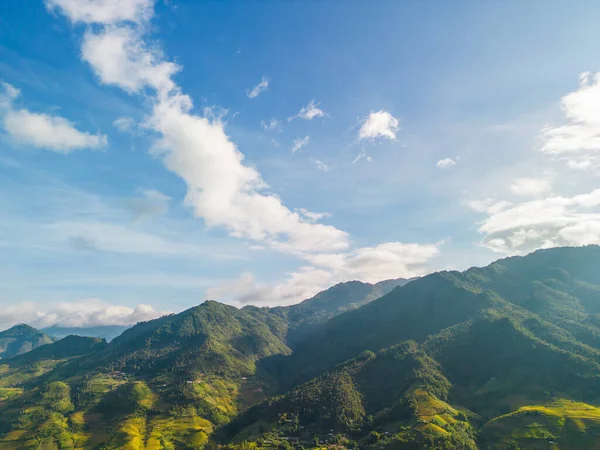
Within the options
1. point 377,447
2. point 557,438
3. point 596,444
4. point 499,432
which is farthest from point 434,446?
point 596,444

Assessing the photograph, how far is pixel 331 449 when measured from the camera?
200 metres

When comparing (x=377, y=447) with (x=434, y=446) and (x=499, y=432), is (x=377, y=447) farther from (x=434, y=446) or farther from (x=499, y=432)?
(x=499, y=432)

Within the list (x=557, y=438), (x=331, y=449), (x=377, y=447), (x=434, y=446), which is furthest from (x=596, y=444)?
(x=331, y=449)

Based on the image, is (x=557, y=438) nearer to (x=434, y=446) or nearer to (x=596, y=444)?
(x=596, y=444)

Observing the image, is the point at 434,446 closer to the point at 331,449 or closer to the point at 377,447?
the point at 377,447

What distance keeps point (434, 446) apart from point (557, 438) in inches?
2529

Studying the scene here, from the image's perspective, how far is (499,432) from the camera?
19775cm

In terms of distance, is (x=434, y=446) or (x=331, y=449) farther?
(x=331, y=449)

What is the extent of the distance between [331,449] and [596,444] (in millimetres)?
129588

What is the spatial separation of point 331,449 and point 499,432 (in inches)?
3686

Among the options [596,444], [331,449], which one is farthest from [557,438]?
[331,449]

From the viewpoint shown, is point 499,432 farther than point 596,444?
Yes

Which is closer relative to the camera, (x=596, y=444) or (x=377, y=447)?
(x=596, y=444)

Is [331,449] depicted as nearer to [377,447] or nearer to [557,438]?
[377,447]
